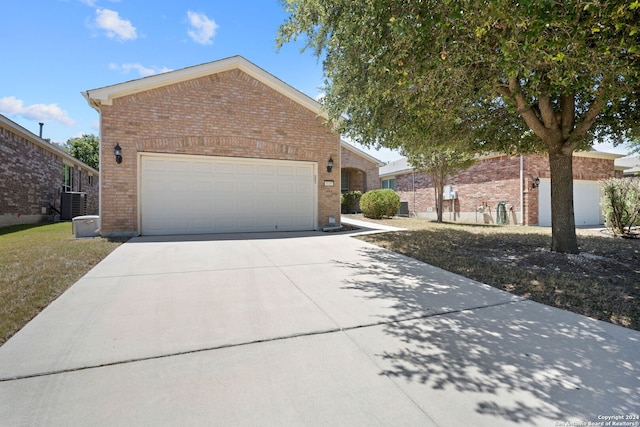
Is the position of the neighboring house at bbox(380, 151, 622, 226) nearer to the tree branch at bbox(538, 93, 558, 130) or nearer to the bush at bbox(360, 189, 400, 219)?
the bush at bbox(360, 189, 400, 219)

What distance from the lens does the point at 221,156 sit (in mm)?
9555

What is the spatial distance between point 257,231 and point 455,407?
28.8 ft

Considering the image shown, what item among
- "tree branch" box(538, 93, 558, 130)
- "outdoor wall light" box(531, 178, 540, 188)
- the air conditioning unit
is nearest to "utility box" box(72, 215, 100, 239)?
the air conditioning unit

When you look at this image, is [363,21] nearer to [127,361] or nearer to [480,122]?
[480,122]

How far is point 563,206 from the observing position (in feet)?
20.5

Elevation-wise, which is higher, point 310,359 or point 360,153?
point 360,153

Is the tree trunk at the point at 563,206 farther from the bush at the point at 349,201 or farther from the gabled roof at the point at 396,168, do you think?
the gabled roof at the point at 396,168

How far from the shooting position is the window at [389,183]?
73.0 ft

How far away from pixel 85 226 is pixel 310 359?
9071mm

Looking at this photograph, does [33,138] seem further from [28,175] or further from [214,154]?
[214,154]

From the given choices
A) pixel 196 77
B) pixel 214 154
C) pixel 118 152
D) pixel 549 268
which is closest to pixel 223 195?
pixel 214 154

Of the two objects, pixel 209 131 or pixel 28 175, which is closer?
pixel 209 131

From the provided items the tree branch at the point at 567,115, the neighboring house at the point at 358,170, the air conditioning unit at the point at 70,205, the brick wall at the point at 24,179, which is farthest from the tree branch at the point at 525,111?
the air conditioning unit at the point at 70,205

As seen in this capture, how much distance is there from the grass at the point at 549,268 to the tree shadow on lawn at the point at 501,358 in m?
0.51
